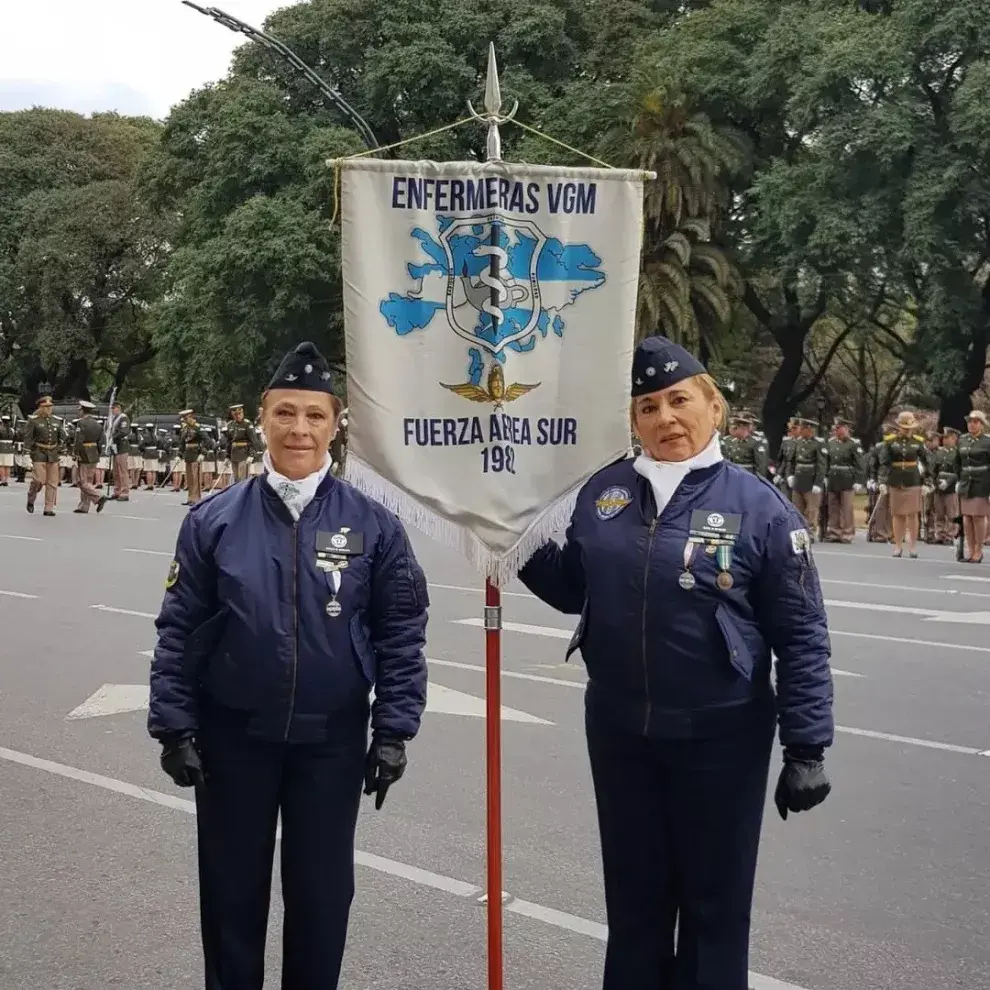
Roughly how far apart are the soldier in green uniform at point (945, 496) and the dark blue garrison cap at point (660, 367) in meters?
17.1

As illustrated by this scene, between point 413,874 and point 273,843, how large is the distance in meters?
1.77

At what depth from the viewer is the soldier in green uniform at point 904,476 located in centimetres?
1786

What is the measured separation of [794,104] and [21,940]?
26839mm

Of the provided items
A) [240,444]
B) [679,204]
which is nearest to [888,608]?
[240,444]

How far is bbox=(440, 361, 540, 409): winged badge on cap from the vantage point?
3.80 meters

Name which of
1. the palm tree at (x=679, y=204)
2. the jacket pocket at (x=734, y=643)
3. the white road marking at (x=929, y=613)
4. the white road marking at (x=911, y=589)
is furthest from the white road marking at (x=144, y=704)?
the palm tree at (x=679, y=204)

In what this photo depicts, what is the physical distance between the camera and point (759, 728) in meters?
3.36

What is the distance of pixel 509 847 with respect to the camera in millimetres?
5480

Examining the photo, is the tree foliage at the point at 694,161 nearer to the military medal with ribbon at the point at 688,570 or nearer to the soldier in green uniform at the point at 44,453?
the soldier in green uniform at the point at 44,453

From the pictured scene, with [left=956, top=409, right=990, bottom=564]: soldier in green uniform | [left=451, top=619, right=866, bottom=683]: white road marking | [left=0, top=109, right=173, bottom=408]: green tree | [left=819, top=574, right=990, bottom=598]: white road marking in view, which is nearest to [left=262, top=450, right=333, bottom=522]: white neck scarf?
[left=451, top=619, right=866, bottom=683]: white road marking

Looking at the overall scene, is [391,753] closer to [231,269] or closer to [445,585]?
[445,585]

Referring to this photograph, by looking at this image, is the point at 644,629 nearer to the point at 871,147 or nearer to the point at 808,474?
the point at 808,474

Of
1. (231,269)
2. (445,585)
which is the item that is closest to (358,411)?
(445,585)

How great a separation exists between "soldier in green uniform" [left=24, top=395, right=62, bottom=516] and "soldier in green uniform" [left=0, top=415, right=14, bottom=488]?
10478 mm
